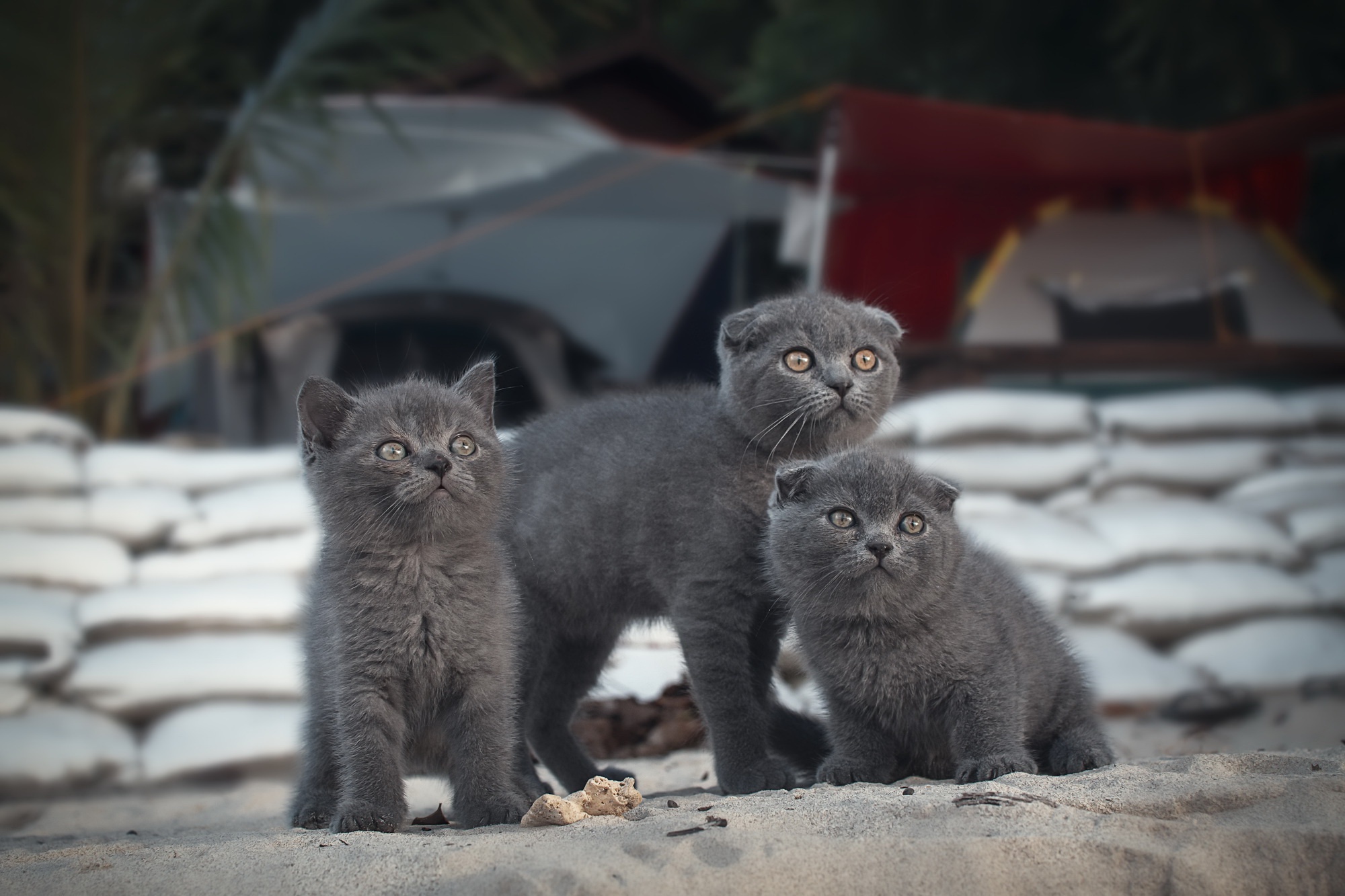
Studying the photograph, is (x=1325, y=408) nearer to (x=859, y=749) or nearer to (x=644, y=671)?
(x=644, y=671)

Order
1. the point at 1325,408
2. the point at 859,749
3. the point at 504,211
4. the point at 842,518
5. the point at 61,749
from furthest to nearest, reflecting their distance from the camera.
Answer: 1. the point at 504,211
2. the point at 1325,408
3. the point at 61,749
4. the point at 859,749
5. the point at 842,518

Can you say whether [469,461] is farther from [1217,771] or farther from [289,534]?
[289,534]

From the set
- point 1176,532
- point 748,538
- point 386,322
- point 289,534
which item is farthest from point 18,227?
point 1176,532

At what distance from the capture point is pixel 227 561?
563 centimetres

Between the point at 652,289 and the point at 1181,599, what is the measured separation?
14.4 ft

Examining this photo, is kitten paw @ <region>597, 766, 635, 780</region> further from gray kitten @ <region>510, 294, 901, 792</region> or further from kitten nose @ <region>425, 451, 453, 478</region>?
kitten nose @ <region>425, 451, 453, 478</region>

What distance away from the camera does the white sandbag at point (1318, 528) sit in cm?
630

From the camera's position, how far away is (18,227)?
24.0 ft

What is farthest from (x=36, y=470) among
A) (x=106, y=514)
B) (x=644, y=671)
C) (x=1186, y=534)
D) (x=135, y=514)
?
(x=1186, y=534)

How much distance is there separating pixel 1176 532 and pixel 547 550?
4254mm

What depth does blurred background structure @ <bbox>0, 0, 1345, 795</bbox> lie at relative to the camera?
5.29 metres

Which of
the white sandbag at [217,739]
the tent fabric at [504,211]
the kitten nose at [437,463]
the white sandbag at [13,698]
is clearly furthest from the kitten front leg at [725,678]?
the tent fabric at [504,211]

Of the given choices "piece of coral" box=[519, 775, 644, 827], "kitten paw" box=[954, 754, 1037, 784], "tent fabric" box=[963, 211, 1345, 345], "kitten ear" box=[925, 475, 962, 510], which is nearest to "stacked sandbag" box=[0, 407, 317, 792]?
"piece of coral" box=[519, 775, 644, 827]

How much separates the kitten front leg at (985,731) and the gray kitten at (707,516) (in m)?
0.38
